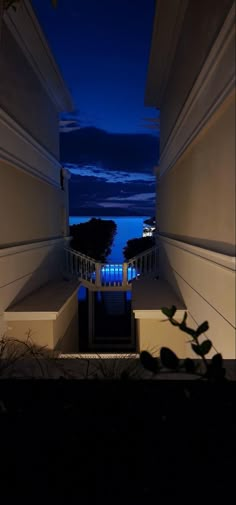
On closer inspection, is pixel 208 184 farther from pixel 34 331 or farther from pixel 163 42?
pixel 163 42

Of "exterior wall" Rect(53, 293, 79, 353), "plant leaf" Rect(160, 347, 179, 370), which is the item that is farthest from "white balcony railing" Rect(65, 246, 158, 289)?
"plant leaf" Rect(160, 347, 179, 370)

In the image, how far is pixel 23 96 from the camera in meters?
6.21

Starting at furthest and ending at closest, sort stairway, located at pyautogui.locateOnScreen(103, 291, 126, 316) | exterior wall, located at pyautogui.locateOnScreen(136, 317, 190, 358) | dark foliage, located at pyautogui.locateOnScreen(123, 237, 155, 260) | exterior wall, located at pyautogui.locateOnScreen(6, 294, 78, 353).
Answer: dark foliage, located at pyautogui.locateOnScreen(123, 237, 155, 260) < stairway, located at pyautogui.locateOnScreen(103, 291, 126, 316) < exterior wall, located at pyautogui.locateOnScreen(6, 294, 78, 353) < exterior wall, located at pyautogui.locateOnScreen(136, 317, 190, 358)

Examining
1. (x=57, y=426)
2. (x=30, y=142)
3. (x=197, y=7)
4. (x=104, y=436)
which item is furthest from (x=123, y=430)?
(x=30, y=142)

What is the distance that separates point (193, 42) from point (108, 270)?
6448 mm

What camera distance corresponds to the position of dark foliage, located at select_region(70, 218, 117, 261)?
1694cm

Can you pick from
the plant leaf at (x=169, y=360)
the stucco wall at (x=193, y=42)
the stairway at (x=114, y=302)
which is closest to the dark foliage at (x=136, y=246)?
the stairway at (x=114, y=302)

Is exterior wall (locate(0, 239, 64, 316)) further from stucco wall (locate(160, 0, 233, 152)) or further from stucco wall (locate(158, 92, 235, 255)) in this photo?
stucco wall (locate(160, 0, 233, 152))

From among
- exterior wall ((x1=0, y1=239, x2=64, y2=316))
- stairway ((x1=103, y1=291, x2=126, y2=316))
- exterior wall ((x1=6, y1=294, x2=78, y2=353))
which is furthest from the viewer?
stairway ((x1=103, y1=291, x2=126, y2=316))

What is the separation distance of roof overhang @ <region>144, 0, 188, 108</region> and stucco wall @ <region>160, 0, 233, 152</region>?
0.20 meters

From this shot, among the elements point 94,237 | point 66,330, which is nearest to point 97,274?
point 66,330

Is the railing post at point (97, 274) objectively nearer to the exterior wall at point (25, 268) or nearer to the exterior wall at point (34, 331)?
the exterior wall at point (25, 268)

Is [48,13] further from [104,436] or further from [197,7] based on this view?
[104,436]

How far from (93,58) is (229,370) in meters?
13.7
